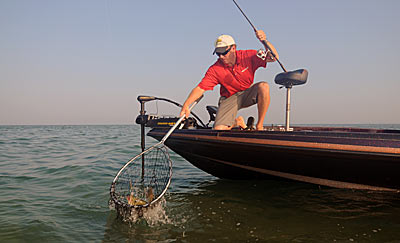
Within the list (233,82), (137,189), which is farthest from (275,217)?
(137,189)

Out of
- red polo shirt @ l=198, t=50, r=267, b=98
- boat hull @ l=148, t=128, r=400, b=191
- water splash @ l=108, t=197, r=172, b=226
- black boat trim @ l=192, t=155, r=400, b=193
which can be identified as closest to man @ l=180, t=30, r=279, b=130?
red polo shirt @ l=198, t=50, r=267, b=98

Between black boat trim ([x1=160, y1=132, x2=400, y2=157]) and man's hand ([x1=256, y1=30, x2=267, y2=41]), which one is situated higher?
man's hand ([x1=256, y1=30, x2=267, y2=41])

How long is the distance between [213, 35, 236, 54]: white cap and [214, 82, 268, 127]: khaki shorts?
2.43ft

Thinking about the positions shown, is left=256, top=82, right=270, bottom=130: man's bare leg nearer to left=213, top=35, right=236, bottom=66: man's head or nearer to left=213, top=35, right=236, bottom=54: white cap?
left=213, top=35, right=236, bottom=66: man's head

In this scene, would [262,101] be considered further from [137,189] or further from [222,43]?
[137,189]

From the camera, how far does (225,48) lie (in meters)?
4.15

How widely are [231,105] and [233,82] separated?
1.25 ft

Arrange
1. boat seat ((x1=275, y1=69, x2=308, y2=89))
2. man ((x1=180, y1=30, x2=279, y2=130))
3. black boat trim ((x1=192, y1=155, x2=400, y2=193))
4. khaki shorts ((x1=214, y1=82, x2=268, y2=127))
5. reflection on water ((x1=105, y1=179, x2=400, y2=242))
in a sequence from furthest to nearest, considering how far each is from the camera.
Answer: khaki shorts ((x1=214, y1=82, x2=268, y2=127)), man ((x1=180, y1=30, x2=279, y2=130)), black boat trim ((x1=192, y1=155, x2=400, y2=193)), boat seat ((x1=275, y1=69, x2=308, y2=89)), reflection on water ((x1=105, y1=179, x2=400, y2=242))

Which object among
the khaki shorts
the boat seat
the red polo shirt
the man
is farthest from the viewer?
the khaki shorts

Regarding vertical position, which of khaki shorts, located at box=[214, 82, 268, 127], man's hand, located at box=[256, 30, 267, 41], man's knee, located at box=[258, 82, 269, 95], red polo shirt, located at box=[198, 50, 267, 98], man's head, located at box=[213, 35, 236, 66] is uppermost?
man's hand, located at box=[256, 30, 267, 41]

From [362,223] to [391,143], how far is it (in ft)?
2.99

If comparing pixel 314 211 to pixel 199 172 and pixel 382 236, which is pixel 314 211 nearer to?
pixel 382 236

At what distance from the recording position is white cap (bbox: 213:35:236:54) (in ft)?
13.5

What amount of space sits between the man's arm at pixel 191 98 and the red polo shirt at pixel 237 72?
0.25 ft
